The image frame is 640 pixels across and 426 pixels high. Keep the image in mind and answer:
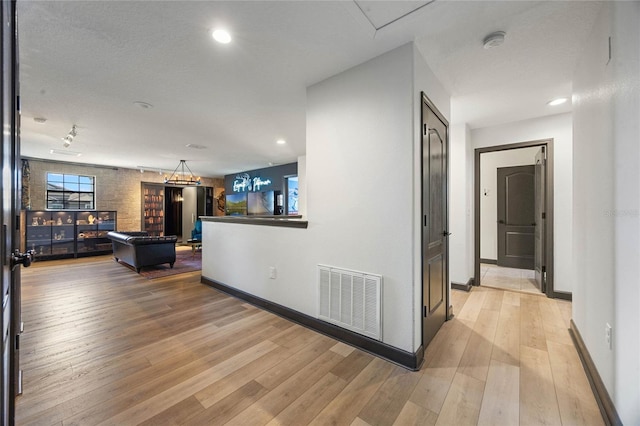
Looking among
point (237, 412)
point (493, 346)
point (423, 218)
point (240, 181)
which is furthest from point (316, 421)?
point (240, 181)

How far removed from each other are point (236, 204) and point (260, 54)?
747 cm

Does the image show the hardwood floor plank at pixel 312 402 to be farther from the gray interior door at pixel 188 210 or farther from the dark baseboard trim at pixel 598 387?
the gray interior door at pixel 188 210

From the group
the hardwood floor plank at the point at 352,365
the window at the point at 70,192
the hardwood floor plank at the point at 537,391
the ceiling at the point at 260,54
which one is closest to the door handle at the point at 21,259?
the ceiling at the point at 260,54

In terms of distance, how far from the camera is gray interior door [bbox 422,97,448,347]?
2.18 metres

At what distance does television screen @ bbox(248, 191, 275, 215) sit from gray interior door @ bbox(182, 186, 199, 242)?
9.54ft

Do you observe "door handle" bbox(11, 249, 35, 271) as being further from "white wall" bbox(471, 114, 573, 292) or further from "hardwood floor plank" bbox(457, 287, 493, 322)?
"white wall" bbox(471, 114, 573, 292)

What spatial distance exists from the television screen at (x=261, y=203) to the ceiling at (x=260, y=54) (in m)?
4.10

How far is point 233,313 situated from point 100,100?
9.76 feet

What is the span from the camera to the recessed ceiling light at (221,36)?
194 cm

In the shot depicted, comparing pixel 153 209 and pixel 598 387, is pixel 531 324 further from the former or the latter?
pixel 153 209

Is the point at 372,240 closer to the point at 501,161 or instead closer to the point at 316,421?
the point at 316,421

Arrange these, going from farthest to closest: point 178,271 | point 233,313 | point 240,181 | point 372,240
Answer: point 240,181 → point 178,271 → point 233,313 → point 372,240

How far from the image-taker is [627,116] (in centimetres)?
133

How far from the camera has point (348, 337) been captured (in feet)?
7.75
